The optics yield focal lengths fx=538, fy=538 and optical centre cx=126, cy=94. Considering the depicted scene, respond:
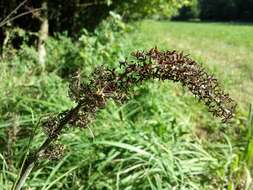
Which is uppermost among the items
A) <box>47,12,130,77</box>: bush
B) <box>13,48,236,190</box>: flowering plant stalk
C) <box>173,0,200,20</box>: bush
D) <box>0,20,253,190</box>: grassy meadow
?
<box>13,48,236,190</box>: flowering plant stalk

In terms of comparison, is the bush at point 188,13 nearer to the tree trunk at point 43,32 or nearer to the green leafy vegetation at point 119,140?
the tree trunk at point 43,32

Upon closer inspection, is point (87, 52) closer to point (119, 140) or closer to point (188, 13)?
point (119, 140)

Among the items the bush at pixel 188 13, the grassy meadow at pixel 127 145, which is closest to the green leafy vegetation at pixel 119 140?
the grassy meadow at pixel 127 145

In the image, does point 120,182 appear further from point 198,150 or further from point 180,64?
point 180,64

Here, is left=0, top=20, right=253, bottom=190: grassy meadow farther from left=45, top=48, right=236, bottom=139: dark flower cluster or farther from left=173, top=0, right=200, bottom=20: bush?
left=173, top=0, right=200, bottom=20: bush

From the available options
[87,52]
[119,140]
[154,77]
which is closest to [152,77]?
[154,77]

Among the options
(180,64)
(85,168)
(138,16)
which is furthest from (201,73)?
(138,16)

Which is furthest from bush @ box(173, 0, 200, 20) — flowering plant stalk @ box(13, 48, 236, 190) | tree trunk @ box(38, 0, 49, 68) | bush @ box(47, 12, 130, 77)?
flowering plant stalk @ box(13, 48, 236, 190)

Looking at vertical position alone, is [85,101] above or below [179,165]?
above
